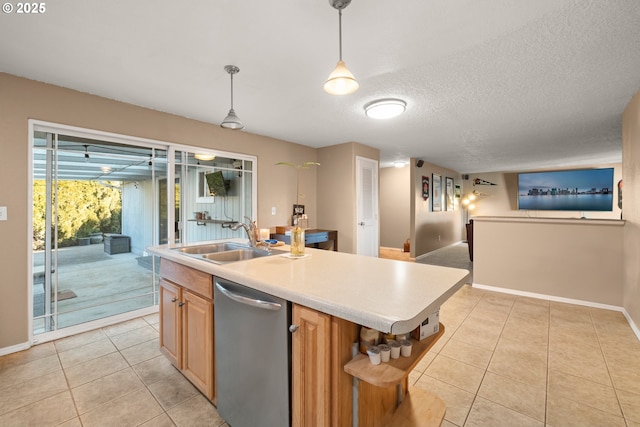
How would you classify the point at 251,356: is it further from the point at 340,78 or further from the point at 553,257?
the point at 553,257

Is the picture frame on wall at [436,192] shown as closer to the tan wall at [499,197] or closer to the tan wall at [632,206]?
the tan wall at [499,197]

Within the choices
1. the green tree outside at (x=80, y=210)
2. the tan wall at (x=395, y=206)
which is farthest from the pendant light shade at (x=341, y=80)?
the tan wall at (x=395, y=206)

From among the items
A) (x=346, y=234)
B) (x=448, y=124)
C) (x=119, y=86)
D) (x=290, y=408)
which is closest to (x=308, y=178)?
(x=346, y=234)

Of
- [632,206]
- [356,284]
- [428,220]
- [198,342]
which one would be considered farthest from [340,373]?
[428,220]

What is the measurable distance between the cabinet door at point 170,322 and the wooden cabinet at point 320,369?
3.62 ft

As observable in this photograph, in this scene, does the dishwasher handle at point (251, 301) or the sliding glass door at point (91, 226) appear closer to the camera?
the dishwasher handle at point (251, 301)

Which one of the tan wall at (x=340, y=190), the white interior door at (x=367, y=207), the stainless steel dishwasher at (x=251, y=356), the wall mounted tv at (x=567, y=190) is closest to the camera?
the stainless steel dishwasher at (x=251, y=356)

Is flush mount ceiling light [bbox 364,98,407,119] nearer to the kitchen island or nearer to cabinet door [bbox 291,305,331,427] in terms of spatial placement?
the kitchen island

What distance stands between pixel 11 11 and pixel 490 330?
4.29 m

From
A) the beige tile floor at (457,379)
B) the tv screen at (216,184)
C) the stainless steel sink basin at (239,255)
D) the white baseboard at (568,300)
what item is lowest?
the beige tile floor at (457,379)

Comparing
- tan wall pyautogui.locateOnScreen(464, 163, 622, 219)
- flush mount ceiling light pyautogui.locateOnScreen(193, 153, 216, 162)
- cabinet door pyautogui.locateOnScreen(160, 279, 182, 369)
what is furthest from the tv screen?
tan wall pyautogui.locateOnScreen(464, 163, 622, 219)

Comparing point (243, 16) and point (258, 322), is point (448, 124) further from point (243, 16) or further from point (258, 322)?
point (258, 322)

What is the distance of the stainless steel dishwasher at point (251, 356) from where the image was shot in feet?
3.88

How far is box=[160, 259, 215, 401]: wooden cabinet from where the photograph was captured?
5.27ft
